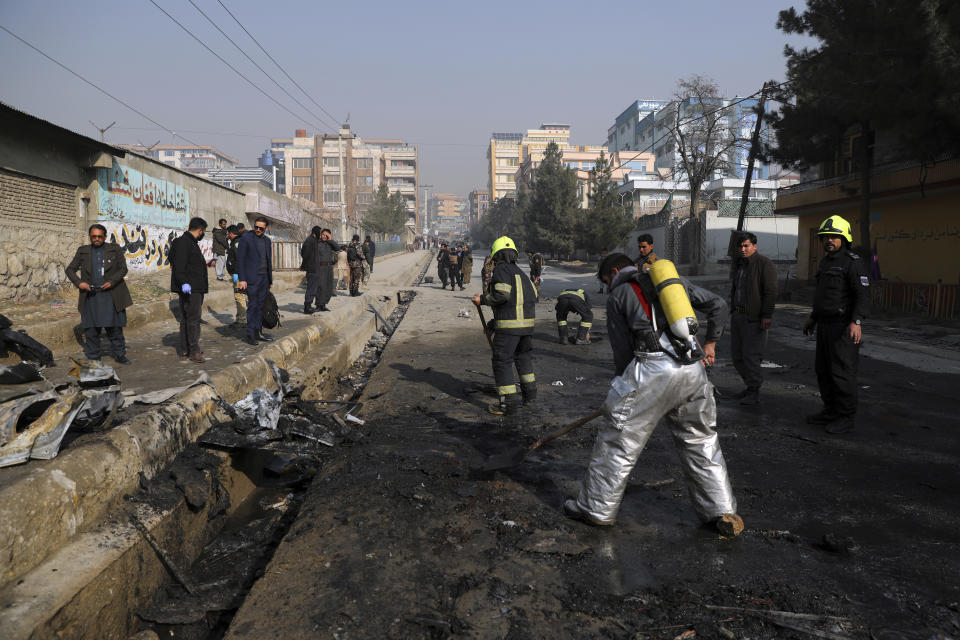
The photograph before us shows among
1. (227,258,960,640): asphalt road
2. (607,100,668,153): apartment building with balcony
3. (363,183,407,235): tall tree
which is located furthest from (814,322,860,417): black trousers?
(607,100,668,153): apartment building with balcony

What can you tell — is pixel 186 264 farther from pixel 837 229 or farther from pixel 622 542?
pixel 837 229

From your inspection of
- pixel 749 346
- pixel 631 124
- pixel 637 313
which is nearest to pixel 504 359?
pixel 749 346

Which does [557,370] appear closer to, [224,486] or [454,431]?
[454,431]

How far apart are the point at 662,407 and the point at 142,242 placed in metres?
13.0

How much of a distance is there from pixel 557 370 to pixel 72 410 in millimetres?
5587

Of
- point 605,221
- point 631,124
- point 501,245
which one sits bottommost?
point 501,245

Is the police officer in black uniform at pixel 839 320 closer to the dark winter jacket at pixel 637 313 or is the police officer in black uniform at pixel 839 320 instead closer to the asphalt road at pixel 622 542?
the asphalt road at pixel 622 542

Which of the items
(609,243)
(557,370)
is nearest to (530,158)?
(609,243)

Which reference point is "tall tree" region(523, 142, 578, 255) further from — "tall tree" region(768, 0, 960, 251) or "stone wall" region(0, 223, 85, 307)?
"stone wall" region(0, 223, 85, 307)

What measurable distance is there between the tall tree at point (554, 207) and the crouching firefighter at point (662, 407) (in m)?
45.4

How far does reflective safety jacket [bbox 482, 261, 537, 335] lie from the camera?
18.6ft

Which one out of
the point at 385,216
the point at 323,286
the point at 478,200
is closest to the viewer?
the point at 323,286

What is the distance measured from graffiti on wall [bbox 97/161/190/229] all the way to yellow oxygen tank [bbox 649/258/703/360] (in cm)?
1165

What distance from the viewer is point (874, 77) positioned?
1336 centimetres
